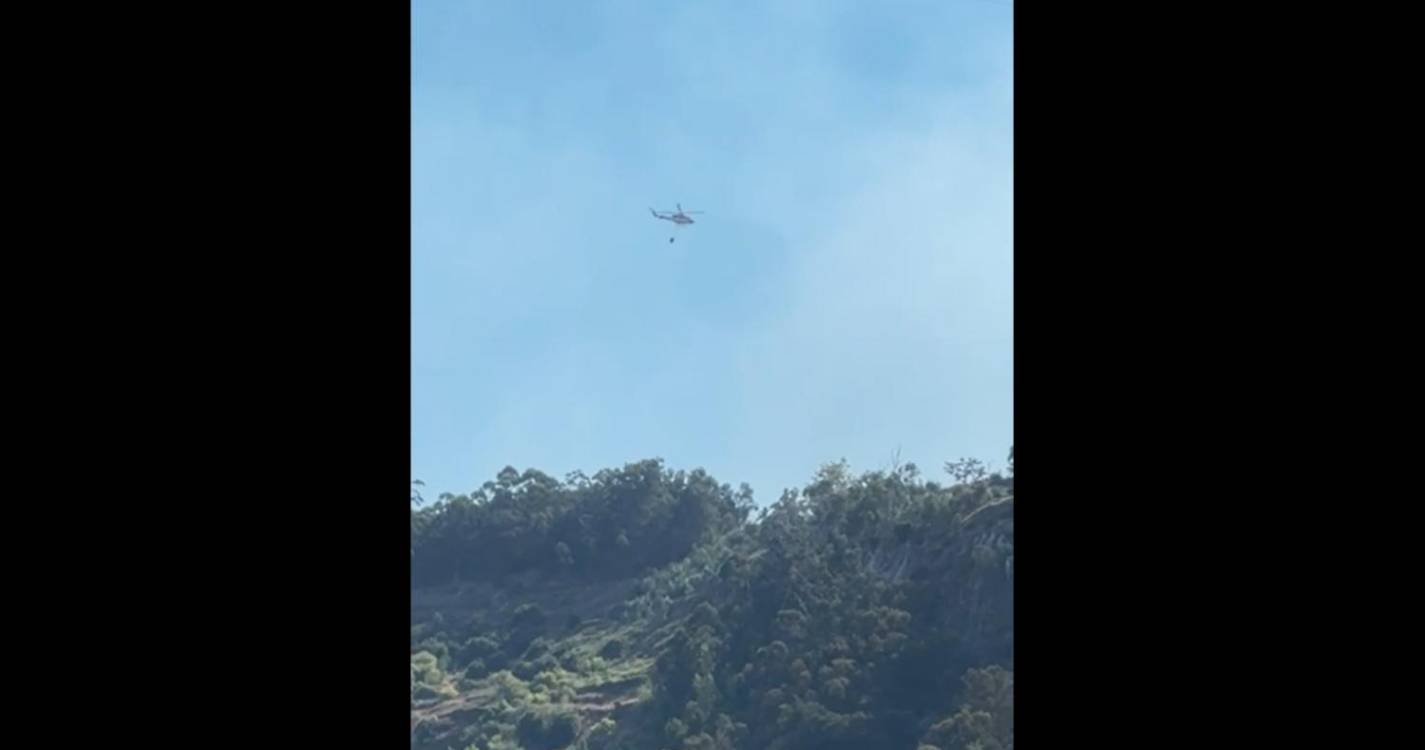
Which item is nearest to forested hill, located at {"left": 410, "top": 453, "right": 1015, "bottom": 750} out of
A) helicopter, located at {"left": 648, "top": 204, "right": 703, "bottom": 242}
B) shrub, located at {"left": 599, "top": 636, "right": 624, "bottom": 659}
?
shrub, located at {"left": 599, "top": 636, "right": 624, "bottom": 659}

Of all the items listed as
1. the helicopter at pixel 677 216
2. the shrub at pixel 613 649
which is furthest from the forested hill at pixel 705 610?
the helicopter at pixel 677 216

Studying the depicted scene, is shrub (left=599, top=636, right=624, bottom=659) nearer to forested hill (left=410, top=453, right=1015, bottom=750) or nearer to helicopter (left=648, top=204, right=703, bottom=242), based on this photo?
forested hill (left=410, top=453, right=1015, bottom=750)

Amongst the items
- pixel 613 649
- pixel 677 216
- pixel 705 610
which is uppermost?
pixel 677 216

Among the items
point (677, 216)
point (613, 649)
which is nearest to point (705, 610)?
point (613, 649)

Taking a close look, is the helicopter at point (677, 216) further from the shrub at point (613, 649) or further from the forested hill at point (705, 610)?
the shrub at point (613, 649)

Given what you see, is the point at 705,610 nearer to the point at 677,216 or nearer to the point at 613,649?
the point at 613,649
